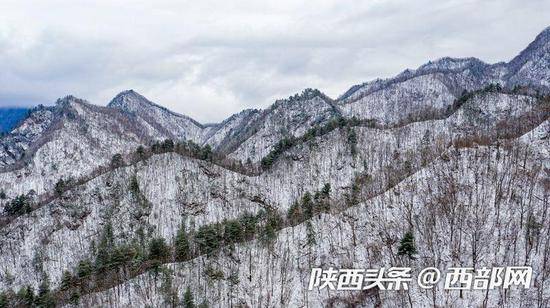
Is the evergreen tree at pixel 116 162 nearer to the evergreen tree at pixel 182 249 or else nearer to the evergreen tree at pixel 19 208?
the evergreen tree at pixel 19 208

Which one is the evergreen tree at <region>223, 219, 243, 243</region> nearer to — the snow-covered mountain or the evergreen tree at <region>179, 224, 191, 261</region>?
the snow-covered mountain

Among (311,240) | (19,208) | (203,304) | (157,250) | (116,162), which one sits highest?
(116,162)

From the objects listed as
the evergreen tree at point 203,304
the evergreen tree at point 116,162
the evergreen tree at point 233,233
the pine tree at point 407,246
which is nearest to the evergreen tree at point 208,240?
the evergreen tree at point 233,233

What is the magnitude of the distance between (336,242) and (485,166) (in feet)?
171

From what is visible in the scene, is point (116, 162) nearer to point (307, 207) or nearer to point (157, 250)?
point (157, 250)

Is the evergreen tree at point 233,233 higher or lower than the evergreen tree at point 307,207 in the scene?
lower

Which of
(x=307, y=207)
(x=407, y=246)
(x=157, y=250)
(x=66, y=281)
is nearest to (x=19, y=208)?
(x=66, y=281)

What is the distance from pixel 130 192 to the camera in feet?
573

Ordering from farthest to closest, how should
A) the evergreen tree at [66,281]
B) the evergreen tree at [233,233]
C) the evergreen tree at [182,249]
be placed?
the evergreen tree at [233,233] → the evergreen tree at [182,249] → the evergreen tree at [66,281]

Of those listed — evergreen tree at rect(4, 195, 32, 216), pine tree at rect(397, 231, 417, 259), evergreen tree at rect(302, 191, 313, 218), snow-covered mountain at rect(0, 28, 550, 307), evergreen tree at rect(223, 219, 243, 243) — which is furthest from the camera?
evergreen tree at rect(4, 195, 32, 216)

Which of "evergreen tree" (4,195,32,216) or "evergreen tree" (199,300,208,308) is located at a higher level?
"evergreen tree" (4,195,32,216)

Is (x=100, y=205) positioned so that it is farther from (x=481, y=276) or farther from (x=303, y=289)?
(x=481, y=276)

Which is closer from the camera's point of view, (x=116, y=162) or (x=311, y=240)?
(x=311, y=240)

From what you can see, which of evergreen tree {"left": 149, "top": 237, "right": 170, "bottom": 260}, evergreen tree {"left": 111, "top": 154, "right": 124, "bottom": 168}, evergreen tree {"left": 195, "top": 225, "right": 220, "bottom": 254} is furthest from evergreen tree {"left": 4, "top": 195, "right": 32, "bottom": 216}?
evergreen tree {"left": 195, "top": 225, "right": 220, "bottom": 254}
